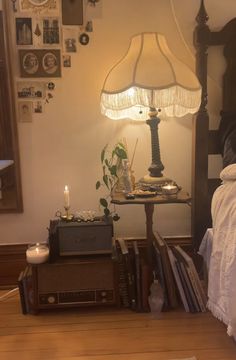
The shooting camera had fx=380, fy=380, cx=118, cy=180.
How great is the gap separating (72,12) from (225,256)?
5.01 feet

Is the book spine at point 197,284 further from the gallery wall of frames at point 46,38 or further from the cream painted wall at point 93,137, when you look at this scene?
the gallery wall of frames at point 46,38

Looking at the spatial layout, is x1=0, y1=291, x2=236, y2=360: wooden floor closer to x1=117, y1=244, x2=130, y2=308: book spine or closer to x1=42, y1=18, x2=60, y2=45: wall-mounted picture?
x1=117, y1=244, x2=130, y2=308: book spine

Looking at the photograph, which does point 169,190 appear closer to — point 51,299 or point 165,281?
point 165,281

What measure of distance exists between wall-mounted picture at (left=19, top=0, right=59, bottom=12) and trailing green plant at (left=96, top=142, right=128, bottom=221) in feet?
2.73

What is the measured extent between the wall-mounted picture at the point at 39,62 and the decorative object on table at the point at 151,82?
0.40 m

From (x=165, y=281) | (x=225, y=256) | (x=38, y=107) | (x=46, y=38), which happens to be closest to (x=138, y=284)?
(x=165, y=281)

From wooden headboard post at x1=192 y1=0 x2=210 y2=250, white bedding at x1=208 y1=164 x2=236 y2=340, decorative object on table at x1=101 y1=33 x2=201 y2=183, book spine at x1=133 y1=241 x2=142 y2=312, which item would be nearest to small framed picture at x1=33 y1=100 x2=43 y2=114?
decorative object on table at x1=101 y1=33 x2=201 y2=183

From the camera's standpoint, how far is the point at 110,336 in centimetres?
183

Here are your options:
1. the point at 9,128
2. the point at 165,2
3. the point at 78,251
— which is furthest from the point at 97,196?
the point at 165,2

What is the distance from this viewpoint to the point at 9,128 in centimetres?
220

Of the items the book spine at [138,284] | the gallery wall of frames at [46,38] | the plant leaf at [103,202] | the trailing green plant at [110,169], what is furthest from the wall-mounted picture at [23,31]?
the book spine at [138,284]

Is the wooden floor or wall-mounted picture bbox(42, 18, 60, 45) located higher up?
wall-mounted picture bbox(42, 18, 60, 45)

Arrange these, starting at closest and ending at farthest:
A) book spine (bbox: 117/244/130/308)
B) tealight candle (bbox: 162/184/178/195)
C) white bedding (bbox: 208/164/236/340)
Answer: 1. white bedding (bbox: 208/164/236/340)
2. tealight candle (bbox: 162/184/178/195)
3. book spine (bbox: 117/244/130/308)

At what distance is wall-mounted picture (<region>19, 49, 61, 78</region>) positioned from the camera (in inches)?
84.0
